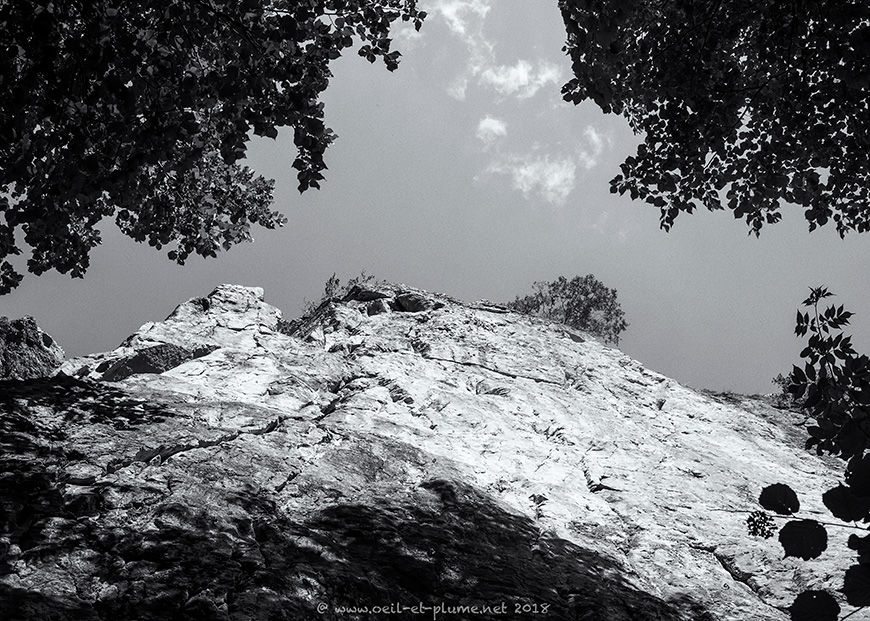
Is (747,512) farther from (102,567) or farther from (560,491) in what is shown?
(102,567)

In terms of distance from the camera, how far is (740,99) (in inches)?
375

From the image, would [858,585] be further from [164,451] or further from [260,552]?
[164,451]

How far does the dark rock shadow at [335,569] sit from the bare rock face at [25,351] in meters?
8.51

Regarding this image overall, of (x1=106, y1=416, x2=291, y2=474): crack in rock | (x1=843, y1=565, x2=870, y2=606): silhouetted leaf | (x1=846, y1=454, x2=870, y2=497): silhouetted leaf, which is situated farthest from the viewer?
(x1=106, y1=416, x2=291, y2=474): crack in rock

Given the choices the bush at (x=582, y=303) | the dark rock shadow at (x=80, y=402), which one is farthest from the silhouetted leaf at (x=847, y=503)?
the bush at (x=582, y=303)

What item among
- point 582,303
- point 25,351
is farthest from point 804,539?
point 582,303

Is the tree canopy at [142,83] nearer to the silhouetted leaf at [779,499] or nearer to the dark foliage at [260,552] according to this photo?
the dark foliage at [260,552]

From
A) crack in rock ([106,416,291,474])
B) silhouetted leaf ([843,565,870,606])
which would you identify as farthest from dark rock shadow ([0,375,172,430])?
silhouetted leaf ([843,565,870,606])

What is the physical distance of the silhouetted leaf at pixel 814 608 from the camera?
1.92m

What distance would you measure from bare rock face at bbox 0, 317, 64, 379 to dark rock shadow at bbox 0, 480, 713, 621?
335 inches

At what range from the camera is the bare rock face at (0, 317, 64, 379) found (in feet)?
41.1

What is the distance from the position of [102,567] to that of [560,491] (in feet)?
26.3

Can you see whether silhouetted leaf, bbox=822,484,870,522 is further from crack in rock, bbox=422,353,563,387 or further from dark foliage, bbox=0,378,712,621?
crack in rock, bbox=422,353,563,387

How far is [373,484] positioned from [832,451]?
696cm
